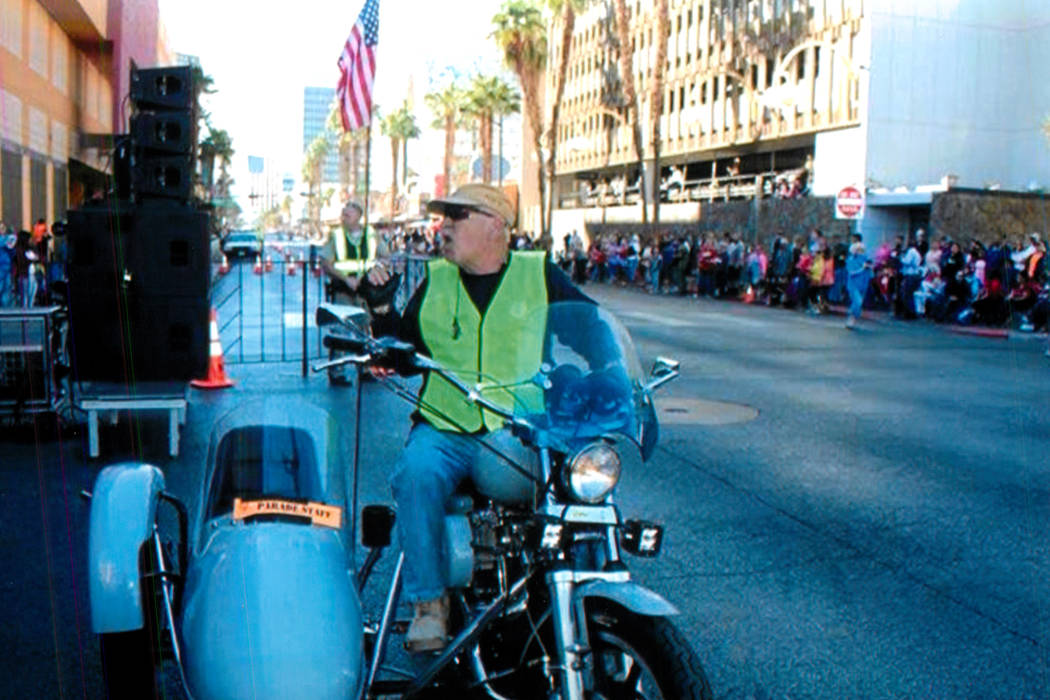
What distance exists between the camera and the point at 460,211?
4.07 meters

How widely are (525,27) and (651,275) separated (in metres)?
25.2

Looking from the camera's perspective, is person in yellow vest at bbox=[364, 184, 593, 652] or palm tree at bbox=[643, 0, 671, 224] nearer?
person in yellow vest at bbox=[364, 184, 593, 652]

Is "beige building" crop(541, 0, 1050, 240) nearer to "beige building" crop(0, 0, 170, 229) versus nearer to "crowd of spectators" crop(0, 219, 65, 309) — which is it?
"beige building" crop(0, 0, 170, 229)

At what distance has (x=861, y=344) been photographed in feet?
57.4

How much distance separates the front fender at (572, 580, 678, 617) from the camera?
2863 millimetres

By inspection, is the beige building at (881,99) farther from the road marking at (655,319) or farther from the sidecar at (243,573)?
the sidecar at (243,573)

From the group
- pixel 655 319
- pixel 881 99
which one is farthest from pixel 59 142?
pixel 881 99

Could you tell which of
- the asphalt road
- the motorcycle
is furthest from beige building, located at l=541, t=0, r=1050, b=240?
the motorcycle

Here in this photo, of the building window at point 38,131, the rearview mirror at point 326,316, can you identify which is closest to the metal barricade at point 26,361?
the rearview mirror at point 326,316

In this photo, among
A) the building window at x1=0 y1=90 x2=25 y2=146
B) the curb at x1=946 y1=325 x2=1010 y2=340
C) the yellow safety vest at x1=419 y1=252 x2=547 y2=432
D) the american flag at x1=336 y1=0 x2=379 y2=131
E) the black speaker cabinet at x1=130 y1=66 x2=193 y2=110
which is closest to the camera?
the yellow safety vest at x1=419 y1=252 x2=547 y2=432

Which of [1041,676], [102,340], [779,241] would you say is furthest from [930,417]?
[779,241]

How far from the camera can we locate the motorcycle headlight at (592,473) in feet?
9.77

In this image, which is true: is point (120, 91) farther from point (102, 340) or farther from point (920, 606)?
point (920, 606)

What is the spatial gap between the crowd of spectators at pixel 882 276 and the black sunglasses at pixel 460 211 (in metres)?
17.5
